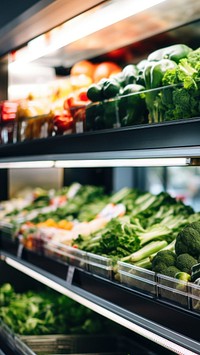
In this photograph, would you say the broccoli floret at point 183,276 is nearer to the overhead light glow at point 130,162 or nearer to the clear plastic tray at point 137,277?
the clear plastic tray at point 137,277

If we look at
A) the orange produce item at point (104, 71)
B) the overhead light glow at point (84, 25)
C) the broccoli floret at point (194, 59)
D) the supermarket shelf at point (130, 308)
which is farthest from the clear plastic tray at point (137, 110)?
the orange produce item at point (104, 71)

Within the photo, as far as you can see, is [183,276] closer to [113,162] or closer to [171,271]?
[171,271]

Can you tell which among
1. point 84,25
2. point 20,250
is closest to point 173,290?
point 84,25

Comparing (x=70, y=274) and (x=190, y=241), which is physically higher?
(x=190, y=241)

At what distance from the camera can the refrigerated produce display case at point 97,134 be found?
214 cm

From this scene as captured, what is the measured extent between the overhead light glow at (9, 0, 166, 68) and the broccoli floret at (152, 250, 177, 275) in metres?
0.89

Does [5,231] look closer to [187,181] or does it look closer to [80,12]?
[80,12]

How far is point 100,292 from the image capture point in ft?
8.83

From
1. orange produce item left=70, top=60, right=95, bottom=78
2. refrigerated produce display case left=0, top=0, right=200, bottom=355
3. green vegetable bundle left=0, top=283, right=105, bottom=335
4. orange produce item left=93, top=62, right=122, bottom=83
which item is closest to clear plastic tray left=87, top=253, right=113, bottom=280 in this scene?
refrigerated produce display case left=0, top=0, right=200, bottom=355

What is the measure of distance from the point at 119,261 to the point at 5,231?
1912 millimetres

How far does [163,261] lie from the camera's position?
2430 mm

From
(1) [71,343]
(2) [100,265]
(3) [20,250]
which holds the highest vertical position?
(2) [100,265]

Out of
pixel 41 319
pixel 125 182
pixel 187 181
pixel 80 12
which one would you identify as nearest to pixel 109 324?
pixel 41 319

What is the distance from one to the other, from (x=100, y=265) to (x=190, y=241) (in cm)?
50
